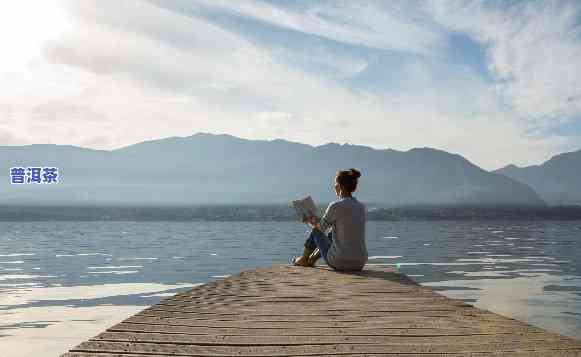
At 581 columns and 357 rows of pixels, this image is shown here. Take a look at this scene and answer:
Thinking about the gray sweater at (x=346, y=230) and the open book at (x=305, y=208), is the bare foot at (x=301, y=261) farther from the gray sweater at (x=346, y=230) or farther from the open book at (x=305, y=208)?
the open book at (x=305, y=208)

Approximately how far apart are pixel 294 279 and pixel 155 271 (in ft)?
60.2

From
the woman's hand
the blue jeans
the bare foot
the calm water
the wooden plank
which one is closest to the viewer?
the wooden plank

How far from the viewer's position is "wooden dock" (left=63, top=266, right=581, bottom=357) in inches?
225

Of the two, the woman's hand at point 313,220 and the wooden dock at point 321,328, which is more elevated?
the woman's hand at point 313,220

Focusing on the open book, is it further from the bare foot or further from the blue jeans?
the bare foot

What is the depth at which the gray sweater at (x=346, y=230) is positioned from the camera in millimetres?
10703

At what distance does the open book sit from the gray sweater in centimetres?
29

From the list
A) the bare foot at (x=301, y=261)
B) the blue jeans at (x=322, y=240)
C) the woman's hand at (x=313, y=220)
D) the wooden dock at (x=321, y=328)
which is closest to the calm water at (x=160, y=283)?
the bare foot at (x=301, y=261)

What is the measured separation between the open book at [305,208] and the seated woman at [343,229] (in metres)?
0.16

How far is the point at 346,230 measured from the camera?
10.9 metres

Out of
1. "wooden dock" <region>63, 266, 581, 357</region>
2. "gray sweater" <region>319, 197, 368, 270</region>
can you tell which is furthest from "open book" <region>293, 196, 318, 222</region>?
"wooden dock" <region>63, 266, 581, 357</region>

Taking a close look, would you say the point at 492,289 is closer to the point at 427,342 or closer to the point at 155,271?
the point at 155,271

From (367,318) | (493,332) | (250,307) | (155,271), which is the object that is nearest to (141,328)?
(250,307)

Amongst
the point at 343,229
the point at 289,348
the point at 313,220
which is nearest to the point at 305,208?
the point at 313,220
